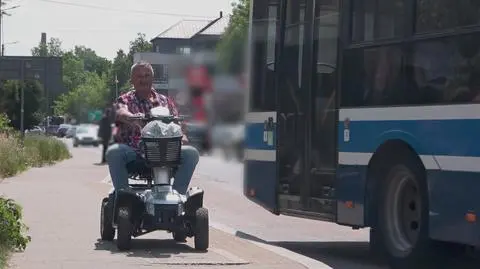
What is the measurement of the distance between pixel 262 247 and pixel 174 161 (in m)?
1.54

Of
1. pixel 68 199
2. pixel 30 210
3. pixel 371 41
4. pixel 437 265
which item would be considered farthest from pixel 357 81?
pixel 68 199

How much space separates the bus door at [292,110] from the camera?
12.6 meters

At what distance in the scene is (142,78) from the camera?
10.7m

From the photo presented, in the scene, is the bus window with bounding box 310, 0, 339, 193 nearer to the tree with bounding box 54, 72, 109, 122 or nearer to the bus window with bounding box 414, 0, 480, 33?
the bus window with bounding box 414, 0, 480, 33

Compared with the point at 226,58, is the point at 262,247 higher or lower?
lower

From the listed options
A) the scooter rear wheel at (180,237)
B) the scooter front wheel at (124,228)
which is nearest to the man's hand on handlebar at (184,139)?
the scooter front wheel at (124,228)

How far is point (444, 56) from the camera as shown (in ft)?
33.0

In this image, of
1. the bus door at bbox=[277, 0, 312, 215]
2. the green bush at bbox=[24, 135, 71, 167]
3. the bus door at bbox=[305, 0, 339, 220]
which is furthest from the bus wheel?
the green bush at bbox=[24, 135, 71, 167]

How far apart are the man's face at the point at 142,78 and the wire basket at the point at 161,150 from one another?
647 mm

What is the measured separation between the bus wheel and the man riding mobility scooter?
197cm

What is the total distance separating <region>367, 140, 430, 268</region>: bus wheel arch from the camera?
34.9 feet

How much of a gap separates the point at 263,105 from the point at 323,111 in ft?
5.15

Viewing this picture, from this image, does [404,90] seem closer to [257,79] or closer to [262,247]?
[262,247]

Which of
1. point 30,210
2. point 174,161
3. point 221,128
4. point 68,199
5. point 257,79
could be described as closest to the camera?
point 174,161
